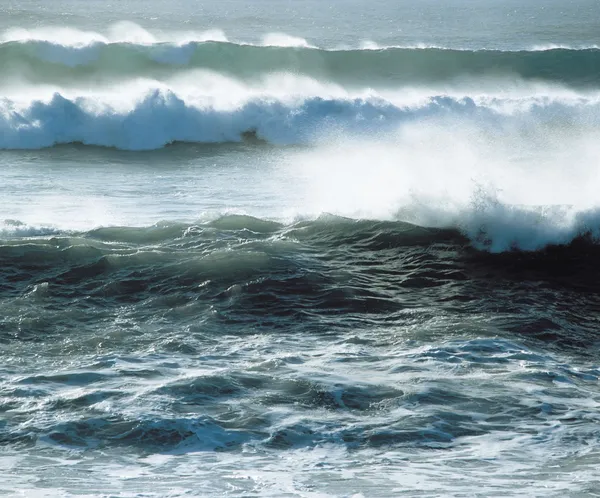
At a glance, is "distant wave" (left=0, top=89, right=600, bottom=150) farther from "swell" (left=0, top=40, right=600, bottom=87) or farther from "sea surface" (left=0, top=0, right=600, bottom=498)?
"swell" (left=0, top=40, right=600, bottom=87)

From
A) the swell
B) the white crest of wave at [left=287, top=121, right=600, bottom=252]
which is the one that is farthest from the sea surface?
the swell

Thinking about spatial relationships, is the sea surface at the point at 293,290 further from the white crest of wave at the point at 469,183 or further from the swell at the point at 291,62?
the swell at the point at 291,62

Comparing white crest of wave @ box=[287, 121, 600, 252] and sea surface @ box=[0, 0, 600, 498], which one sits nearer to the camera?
sea surface @ box=[0, 0, 600, 498]

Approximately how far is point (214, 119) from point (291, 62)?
8.05 metres

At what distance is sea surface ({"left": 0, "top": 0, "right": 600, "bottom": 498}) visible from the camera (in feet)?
25.6

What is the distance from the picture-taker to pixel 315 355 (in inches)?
392

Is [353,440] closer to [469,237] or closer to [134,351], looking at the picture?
[134,351]

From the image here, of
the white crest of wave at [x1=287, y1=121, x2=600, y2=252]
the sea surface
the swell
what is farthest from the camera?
the swell

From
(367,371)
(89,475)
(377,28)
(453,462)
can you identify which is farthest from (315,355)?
(377,28)

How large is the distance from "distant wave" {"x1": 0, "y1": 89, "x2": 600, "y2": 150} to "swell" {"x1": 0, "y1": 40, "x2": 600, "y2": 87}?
17.1ft

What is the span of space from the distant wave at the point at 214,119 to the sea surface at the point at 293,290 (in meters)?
0.07

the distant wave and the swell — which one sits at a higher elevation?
the swell

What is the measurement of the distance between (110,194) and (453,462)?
1150cm

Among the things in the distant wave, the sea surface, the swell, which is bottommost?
the sea surface
